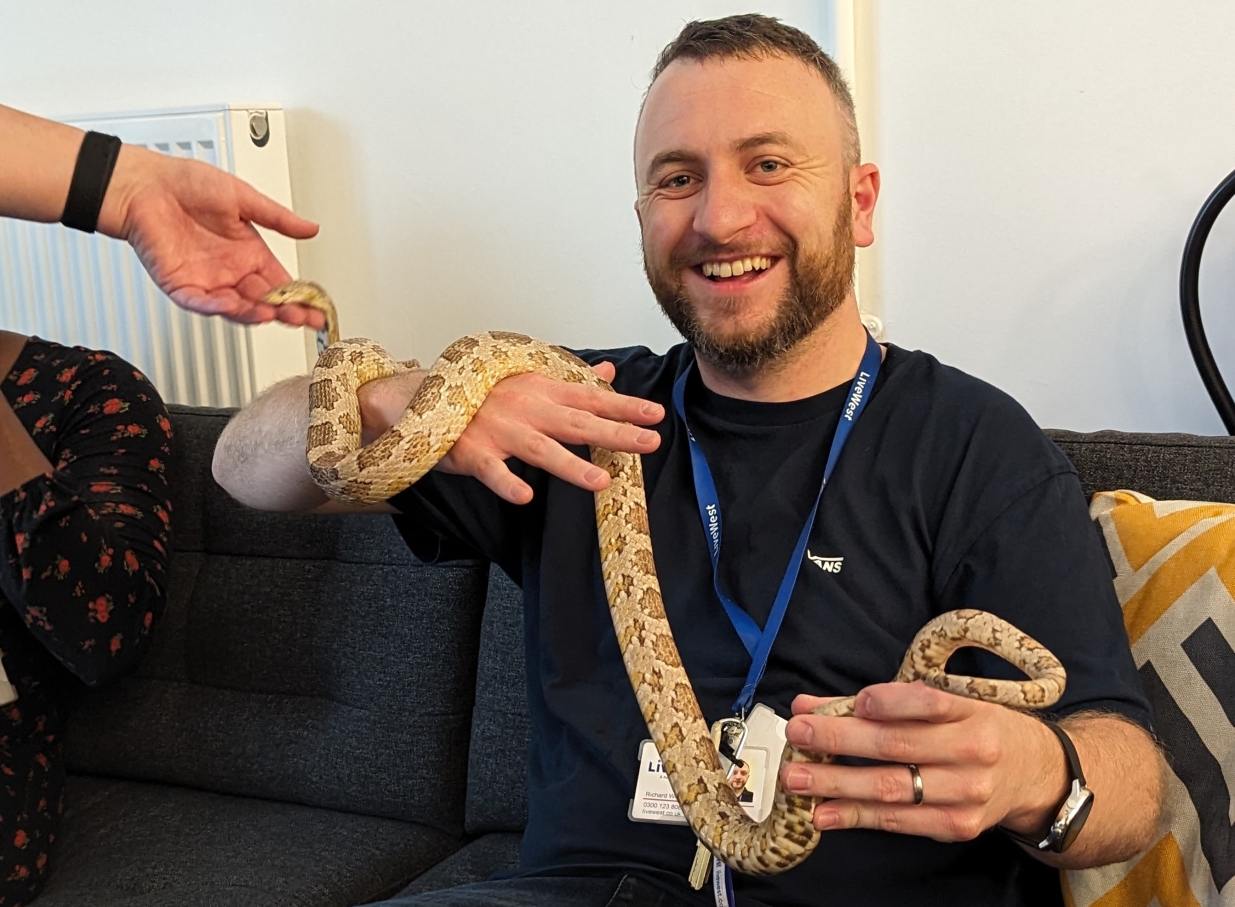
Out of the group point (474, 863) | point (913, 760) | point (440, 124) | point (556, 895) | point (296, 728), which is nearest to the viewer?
point (913, 760)

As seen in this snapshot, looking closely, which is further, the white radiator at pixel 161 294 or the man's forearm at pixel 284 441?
the white radiator at pixel 161 294

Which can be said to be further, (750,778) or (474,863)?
(474,863)

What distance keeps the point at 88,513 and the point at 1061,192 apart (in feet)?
6.51

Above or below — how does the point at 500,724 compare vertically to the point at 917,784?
below

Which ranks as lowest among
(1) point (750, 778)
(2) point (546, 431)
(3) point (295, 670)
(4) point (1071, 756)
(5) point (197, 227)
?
(3) point (295, 670)

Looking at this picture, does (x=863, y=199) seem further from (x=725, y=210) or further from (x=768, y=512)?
(x=768, y=512)

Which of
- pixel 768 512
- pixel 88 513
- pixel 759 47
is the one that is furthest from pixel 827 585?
pixel 88 513

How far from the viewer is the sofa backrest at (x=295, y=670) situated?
246 centimetres

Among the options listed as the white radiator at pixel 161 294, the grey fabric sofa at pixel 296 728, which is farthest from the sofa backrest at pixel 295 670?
the white radiator at pixel 161 294

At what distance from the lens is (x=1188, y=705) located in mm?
1623

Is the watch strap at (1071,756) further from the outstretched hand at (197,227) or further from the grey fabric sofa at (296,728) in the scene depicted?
the outstretched hand at (197,227)

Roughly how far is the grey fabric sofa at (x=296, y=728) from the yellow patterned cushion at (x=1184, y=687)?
1.08 feet

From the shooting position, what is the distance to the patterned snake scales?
133 centimetres

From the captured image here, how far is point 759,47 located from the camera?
1.87 metres
